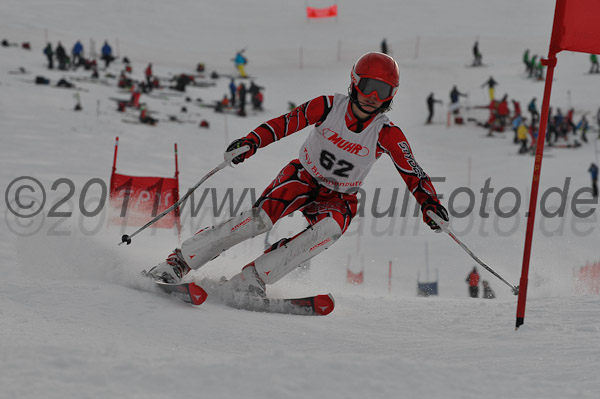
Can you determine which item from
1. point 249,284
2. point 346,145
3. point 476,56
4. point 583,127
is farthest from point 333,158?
point 476,56

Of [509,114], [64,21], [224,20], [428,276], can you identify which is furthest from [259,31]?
[428,276]

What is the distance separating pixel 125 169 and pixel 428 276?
7398mm

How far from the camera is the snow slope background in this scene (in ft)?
8.65

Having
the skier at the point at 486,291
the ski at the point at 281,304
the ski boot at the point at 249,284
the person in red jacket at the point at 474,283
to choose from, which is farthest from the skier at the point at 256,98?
the ski at the point at 281,304

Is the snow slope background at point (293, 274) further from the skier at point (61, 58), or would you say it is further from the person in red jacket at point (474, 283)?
the skier at point (61, 58)

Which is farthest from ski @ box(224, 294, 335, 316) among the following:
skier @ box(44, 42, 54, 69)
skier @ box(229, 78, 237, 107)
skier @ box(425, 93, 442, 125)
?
skier @ box(44, 42, 54, 69)

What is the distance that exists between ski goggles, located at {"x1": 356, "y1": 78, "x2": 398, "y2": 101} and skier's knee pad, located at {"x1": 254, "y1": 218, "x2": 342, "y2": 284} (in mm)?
997

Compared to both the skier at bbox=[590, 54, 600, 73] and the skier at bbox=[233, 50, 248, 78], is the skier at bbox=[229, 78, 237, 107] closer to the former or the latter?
the skier at bbox=[233, 50, 248, 78]

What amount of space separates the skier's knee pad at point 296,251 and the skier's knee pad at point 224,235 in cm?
21

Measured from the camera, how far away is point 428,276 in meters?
10.7

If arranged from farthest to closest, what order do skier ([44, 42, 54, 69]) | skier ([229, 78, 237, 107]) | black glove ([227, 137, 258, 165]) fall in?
skier ([229, 78, 237, 107]), skier ([44, 42, 54, 69]), black glove ([227, 137, 258, 165])

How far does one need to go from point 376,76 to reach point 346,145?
1.93 ft

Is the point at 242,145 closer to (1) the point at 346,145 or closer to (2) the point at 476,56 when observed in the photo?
(1) the point at 346,145

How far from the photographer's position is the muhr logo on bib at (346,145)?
5.00 meters
